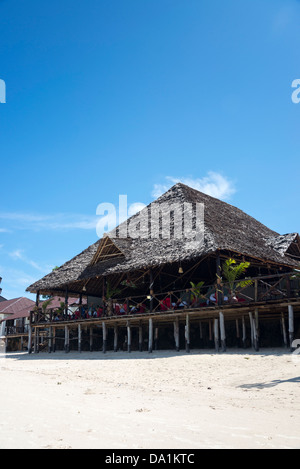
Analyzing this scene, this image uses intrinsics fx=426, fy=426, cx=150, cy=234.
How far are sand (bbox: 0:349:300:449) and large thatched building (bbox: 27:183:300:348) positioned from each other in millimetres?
2557

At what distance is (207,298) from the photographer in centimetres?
1523

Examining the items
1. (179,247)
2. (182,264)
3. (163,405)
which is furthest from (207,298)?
(163,405)

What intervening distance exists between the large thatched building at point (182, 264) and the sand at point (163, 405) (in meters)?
2.56

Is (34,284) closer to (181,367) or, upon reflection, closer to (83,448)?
(181,367)

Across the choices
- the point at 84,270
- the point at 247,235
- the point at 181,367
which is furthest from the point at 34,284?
the point at 181,367

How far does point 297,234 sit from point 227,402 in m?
15.4

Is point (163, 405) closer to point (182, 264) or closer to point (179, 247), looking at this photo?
point (179, 247)

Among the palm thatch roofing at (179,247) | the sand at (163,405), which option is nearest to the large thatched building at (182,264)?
the palm thatch roofing at (179,247)

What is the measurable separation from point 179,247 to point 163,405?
32.7 feet

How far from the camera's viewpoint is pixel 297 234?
69.7ft

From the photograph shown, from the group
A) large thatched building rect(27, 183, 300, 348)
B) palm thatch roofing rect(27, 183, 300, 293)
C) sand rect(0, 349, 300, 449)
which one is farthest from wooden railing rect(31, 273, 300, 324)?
sand rect(0, 349, 300, 449)

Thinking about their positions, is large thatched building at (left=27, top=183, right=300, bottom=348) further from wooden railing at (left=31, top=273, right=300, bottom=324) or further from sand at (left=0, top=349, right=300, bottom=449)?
sand at (left=0, top=349, right=300, bottom=449)
